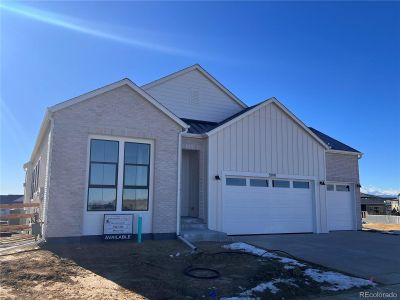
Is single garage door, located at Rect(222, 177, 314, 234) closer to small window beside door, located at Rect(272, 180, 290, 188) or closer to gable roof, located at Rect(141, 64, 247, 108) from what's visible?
small window beside door, located at Rect(272, 180, 290, 188)

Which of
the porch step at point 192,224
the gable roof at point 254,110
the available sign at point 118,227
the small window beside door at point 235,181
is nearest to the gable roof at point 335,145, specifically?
the gable roof at point 254,110

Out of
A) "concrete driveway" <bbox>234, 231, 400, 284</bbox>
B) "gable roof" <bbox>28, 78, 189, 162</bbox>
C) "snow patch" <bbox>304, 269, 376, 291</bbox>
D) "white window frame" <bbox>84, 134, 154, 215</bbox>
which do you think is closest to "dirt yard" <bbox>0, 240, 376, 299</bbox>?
"snow patch" <bbox>304, 269, 376, 291</bbox>

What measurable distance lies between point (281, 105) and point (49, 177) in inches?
401

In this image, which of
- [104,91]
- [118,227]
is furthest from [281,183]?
[104,91]

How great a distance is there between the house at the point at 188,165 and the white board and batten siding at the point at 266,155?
5cm

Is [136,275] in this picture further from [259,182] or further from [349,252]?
[259,182]

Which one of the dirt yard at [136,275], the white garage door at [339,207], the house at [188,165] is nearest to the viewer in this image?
the dirt yard at [136,275]

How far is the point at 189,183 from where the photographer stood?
1545 centimetres

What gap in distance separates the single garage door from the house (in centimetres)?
4

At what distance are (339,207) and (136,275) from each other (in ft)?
43.9

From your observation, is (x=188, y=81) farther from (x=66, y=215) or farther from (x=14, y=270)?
(x=14, y=270)

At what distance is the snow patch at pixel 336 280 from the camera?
23.0 feet

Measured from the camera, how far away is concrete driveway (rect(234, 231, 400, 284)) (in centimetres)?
846

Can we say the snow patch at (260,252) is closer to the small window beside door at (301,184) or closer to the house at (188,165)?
the house at (188,165)
